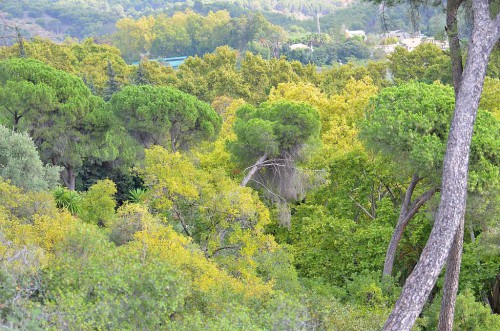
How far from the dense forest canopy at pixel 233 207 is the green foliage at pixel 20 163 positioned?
43 mm

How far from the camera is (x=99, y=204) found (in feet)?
49.6

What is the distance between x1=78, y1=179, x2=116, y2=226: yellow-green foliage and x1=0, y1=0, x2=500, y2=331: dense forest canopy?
0.04 metres

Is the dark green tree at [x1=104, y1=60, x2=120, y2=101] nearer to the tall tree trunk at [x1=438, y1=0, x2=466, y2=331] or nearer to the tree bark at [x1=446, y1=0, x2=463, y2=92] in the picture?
the tree bark at [x1=446, y1=0, x2=463, y2=92]

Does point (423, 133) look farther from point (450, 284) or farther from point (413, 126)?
point (450, 284)

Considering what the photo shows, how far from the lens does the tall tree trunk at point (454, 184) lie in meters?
6.13

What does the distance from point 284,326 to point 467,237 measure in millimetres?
8006

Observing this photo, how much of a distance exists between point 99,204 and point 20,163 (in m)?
2.23

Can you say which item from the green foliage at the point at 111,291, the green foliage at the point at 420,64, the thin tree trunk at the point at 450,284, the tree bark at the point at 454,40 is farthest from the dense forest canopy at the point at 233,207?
the green foliage at the point at 420,64

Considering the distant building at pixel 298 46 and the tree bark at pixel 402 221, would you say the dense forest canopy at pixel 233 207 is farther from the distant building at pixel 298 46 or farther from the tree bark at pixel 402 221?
the distant building at pixel 298 46

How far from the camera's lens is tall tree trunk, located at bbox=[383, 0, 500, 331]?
613cm

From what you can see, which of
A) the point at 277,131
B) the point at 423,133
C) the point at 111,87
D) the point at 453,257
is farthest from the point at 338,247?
the point at 111,87

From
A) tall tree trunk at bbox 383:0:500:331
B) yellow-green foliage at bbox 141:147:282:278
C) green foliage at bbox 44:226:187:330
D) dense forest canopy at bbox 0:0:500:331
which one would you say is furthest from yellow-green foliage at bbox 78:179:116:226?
tall tree trunk at bbox 383:0:500:331

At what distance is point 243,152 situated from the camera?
50.8 feet

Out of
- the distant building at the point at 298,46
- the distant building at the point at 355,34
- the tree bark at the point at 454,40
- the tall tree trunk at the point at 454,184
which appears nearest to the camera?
the tall tree trunk at the point at 454,184
